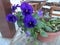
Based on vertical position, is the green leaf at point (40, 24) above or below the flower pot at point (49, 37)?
above

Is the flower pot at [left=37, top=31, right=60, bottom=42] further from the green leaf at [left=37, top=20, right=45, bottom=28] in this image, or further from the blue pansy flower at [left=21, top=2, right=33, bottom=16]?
the blue pansy flower at [left=21, top=2, right=33, bottom=16]

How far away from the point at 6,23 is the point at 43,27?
0.28m

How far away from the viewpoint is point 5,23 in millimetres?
915

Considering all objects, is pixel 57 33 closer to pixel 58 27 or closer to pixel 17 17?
pixel 58 27

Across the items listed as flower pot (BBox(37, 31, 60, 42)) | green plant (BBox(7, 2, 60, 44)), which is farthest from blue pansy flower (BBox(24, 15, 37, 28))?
flower pot (BBox(37, 31, 60, 42))

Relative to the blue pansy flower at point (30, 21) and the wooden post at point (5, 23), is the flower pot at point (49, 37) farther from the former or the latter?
the wooden post at point (5, 23)

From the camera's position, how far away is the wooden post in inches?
33.7

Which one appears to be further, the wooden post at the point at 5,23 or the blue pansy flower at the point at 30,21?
the wooden post at the point at 5,23

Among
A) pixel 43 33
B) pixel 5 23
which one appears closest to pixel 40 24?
pixel 43 33

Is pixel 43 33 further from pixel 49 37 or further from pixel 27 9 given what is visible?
pixel 27 9

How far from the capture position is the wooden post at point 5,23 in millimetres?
857

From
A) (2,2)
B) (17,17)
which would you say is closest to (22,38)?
(17,17)

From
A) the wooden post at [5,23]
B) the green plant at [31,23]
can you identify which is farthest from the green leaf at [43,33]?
the wooden post at [5,23]

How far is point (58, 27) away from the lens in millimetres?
903
